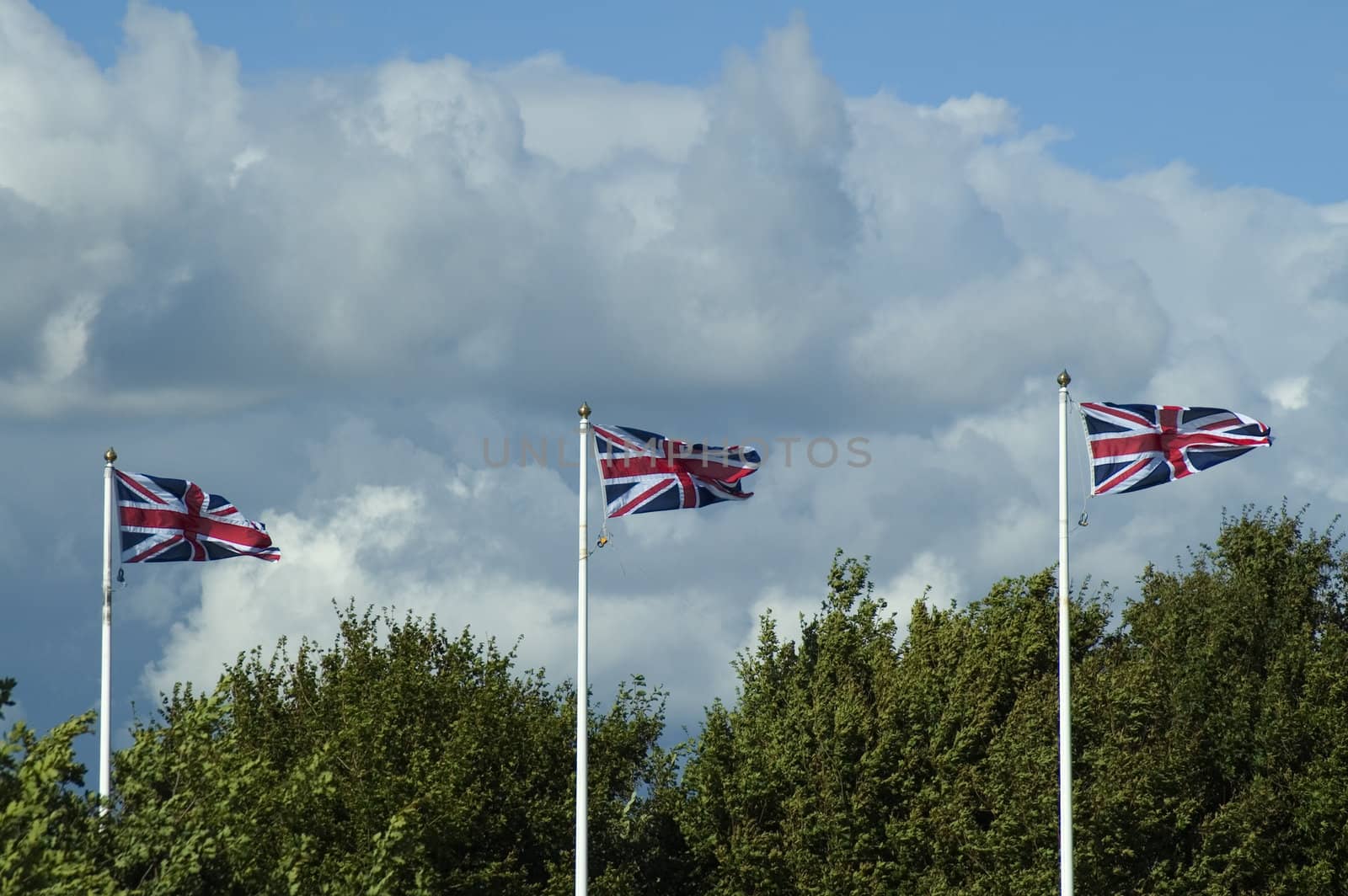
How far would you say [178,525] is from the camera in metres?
31.8

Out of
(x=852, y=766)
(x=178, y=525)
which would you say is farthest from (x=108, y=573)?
(x=852, y=766)

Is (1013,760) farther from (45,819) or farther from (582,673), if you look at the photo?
(45,819)

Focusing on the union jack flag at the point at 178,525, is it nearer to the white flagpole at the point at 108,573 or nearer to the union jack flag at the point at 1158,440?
the white flagpole at the point at 108,573

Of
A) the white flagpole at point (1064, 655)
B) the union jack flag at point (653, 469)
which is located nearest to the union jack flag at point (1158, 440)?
the white flagpole at point (1064, 655)

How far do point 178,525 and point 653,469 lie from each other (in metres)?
9.51

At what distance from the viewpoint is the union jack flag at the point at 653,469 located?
28297 millimetres

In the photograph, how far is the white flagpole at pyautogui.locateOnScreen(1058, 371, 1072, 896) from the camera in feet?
93.9

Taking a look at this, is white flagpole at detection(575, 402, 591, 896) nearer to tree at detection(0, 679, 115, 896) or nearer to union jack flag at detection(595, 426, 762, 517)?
union jack flag at detection(595, 426, 762, 517)

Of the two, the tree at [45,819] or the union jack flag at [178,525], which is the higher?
the union jack flag at [178,525]

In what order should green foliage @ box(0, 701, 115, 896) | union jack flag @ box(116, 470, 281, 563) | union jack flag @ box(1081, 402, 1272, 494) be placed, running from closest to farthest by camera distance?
green foliage @ box(0, 701, 115, 896) < union jack flag @ box(1081, 402, 1272, 494) < union jack flag @ box(116, 470, 281, 563)

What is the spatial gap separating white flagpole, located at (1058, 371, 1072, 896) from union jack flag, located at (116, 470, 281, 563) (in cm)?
1472

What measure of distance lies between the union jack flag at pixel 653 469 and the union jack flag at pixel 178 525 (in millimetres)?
8048

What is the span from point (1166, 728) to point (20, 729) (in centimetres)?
3476

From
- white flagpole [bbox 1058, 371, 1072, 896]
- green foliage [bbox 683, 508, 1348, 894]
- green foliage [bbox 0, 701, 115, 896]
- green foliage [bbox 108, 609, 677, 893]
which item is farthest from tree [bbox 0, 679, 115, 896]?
green foliage [bbox 683, 508, 1348, 894]
